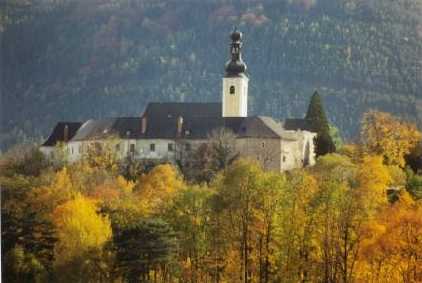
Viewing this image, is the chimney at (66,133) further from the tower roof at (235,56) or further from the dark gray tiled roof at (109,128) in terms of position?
the tower roof at (235,56)

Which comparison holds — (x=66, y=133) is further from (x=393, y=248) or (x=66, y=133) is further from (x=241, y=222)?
(x=393, y=248)

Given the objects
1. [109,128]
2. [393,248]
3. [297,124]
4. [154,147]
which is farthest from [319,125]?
[154,147]

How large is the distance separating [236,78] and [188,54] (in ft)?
2.14

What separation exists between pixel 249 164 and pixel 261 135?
786mm

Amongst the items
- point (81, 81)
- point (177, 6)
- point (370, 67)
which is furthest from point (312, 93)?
point (81, 81)

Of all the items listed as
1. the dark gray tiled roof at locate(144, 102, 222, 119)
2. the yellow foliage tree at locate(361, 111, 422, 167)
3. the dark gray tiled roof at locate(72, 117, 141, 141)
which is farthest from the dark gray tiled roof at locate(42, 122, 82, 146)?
the yellow foliage tree at locate(361, 111, 422, 167)

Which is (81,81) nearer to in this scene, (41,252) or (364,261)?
(41,252)

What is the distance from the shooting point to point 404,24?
Answer: 11945 millimetres

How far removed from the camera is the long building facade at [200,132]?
45.3 feet

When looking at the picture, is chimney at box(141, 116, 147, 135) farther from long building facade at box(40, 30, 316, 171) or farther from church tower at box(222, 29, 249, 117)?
church tower at box(222, 29, 249, 117)

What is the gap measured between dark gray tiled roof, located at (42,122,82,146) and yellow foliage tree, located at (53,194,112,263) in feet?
3.60

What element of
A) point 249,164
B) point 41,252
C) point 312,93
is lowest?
Result: point 41,252

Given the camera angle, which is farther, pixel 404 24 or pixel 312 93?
pixel 312 93

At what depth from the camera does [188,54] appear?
13.0m
